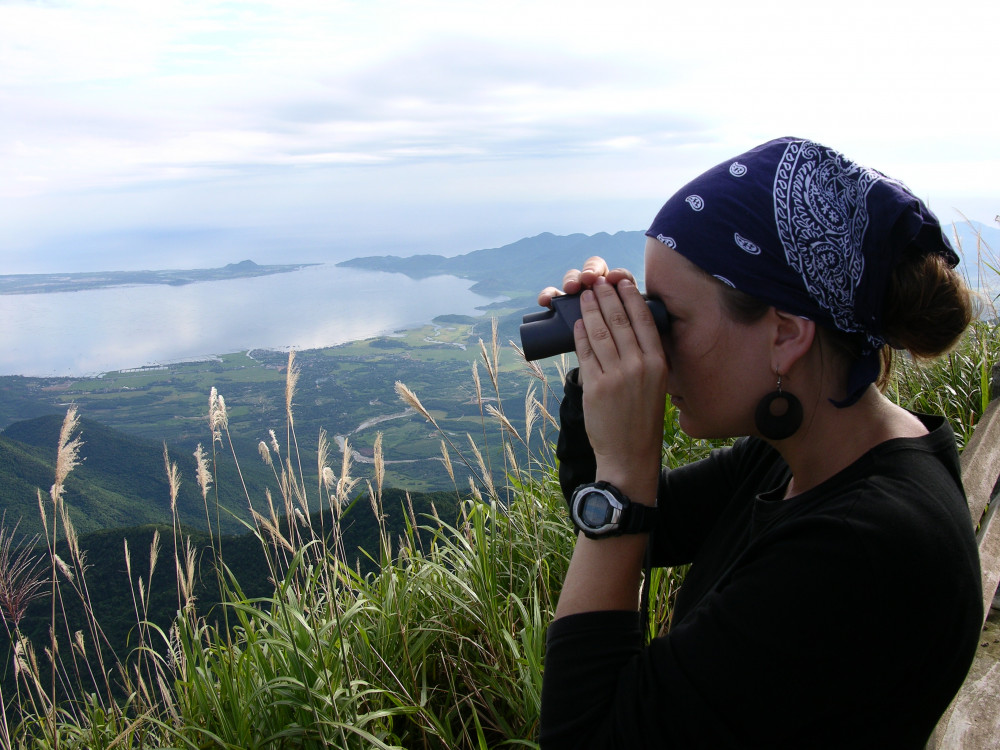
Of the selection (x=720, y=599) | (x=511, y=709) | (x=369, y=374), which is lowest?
(x=369, y=374)

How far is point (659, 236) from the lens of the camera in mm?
1058

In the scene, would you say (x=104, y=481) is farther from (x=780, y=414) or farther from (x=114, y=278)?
(x=114, y=278)

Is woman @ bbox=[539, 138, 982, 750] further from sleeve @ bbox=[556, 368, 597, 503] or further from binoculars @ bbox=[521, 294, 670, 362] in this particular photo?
sleeve @ bbox=[556, 368, 597, 503]

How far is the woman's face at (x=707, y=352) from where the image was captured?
0.99 meters

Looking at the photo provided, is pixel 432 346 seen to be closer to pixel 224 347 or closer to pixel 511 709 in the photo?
pixel 224 347

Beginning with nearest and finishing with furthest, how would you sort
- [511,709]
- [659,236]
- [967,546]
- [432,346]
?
[967,546], [659,236], [511,709], [432,346]

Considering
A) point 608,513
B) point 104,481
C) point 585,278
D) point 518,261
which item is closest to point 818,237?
point 585,278

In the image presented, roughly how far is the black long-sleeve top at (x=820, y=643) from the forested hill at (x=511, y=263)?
6253cm

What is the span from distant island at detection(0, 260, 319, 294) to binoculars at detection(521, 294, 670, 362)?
273ft

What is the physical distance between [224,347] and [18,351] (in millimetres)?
19515

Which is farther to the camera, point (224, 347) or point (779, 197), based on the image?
point (224, 347)

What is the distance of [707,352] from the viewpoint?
40.2 inches

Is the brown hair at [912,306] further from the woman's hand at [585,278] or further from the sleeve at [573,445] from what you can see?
the sleeve at [573,445]

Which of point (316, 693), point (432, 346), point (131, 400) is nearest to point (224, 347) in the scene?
point (131, 400)
